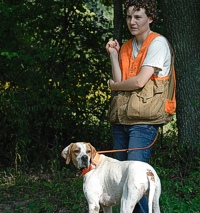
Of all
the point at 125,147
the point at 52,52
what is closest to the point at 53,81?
the point at 52,52

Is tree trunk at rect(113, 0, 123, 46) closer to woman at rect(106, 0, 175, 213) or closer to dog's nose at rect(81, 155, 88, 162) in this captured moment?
woman at rect(106, 0, 175, 213)

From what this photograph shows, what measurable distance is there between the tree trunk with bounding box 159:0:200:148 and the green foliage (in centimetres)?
166

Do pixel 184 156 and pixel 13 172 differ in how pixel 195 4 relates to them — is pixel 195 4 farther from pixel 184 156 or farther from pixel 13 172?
pixel 13 172

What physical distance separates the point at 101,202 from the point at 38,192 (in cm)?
315

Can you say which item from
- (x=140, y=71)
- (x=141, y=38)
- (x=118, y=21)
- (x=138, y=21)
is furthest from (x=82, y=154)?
(x=118, y=21)

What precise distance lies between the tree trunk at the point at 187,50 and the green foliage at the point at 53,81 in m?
1.66

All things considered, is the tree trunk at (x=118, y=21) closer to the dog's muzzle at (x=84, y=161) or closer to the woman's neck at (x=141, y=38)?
the woman's neck at (x=141, y=38)

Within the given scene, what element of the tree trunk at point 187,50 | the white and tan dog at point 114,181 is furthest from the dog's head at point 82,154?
the tree trunk at point 187,50

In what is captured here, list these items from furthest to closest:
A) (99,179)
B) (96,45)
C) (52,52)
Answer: (96,45), (52,52), (99,179)

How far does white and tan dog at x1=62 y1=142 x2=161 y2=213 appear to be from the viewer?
4.81 m

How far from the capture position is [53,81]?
932cm

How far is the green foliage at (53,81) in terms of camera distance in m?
9.11

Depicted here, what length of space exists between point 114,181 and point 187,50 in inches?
147

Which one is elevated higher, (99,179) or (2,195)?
(99,179)
